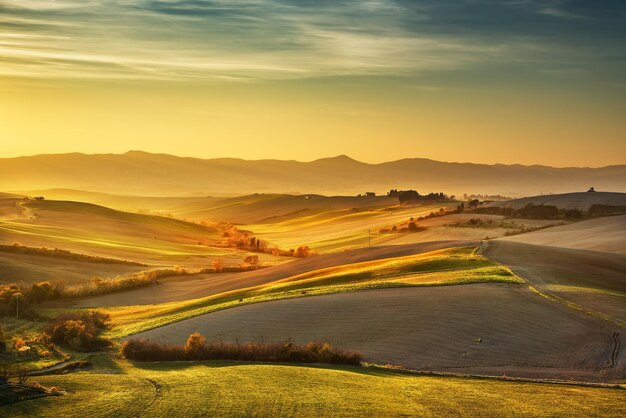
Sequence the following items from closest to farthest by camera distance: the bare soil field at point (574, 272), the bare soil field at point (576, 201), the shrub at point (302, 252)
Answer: the bare soil field at point (574, 272), the shrub at point (302, 252), the bare soil field at point (576, 201)

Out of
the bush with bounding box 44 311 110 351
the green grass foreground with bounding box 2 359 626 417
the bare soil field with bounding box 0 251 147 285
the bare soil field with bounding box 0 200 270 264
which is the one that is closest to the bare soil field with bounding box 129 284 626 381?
the bush with bounding box 44 311 110 351

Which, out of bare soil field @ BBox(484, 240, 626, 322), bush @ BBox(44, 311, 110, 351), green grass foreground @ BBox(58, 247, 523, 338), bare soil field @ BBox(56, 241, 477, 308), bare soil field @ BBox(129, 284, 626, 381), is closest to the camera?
bare soil field @ BBox(129, 284, 626, 381)

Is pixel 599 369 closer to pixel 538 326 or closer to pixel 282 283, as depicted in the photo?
pixel 538 326

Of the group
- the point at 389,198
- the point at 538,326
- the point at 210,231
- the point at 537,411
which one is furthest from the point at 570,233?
the point at 389,198

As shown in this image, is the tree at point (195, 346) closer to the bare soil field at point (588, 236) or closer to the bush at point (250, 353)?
the bush at point (250, 353)

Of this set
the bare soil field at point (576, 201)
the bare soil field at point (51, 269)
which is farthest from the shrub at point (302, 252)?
the bare soil field at point (576, 201)

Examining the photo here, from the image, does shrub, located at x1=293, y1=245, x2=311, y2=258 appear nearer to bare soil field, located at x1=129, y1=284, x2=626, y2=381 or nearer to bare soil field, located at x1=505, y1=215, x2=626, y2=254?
bare soil field, located at x1=505, y1=215, x2=626, y2=254
